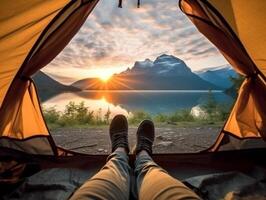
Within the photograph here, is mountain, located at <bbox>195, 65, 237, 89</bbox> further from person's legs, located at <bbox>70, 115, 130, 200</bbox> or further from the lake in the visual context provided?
person's legs, located at <bbox>70, 115, 130, 200</bbox>

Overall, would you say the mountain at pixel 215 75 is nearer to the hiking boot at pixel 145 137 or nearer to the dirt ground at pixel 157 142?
the dirt ground at pixel 157 142

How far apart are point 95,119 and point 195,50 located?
5.88 feet

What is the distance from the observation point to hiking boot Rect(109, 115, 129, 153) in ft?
5.06

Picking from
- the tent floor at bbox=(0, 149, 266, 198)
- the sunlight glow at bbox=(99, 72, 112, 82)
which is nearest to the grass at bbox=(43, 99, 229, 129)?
the sunlight glow at bbox=(99, 72, 112, 82)

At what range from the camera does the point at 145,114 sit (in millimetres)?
4137

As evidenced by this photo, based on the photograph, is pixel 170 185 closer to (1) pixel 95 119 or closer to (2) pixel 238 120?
(2) pixel 238 120

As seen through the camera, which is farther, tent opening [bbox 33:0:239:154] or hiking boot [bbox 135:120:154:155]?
tent opening [bbox 33:0:239:154]

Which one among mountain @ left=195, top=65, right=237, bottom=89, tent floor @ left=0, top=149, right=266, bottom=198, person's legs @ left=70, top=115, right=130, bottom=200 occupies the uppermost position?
person's legs @ left=70, top=115, right=130, bottom=200

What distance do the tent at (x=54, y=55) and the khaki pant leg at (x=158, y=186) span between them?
0.46 m

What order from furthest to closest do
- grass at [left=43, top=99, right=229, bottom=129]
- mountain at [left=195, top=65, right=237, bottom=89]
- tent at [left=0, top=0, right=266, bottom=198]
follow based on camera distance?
grass at [left=43, top=99, right=229, bottom=129], mountain at [left=195, top=65, right=237, bottom=89], tent at [left=0, top=0, right=266, bottom=198]

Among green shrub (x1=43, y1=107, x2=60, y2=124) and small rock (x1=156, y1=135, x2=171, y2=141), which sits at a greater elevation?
small rock (x1=156, y1=135, x2=171, y2=141)

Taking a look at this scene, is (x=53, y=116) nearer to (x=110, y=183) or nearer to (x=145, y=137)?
(x=145, y=137)

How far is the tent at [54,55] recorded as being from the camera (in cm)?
141

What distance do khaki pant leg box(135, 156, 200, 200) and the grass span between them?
2727 millimetres
